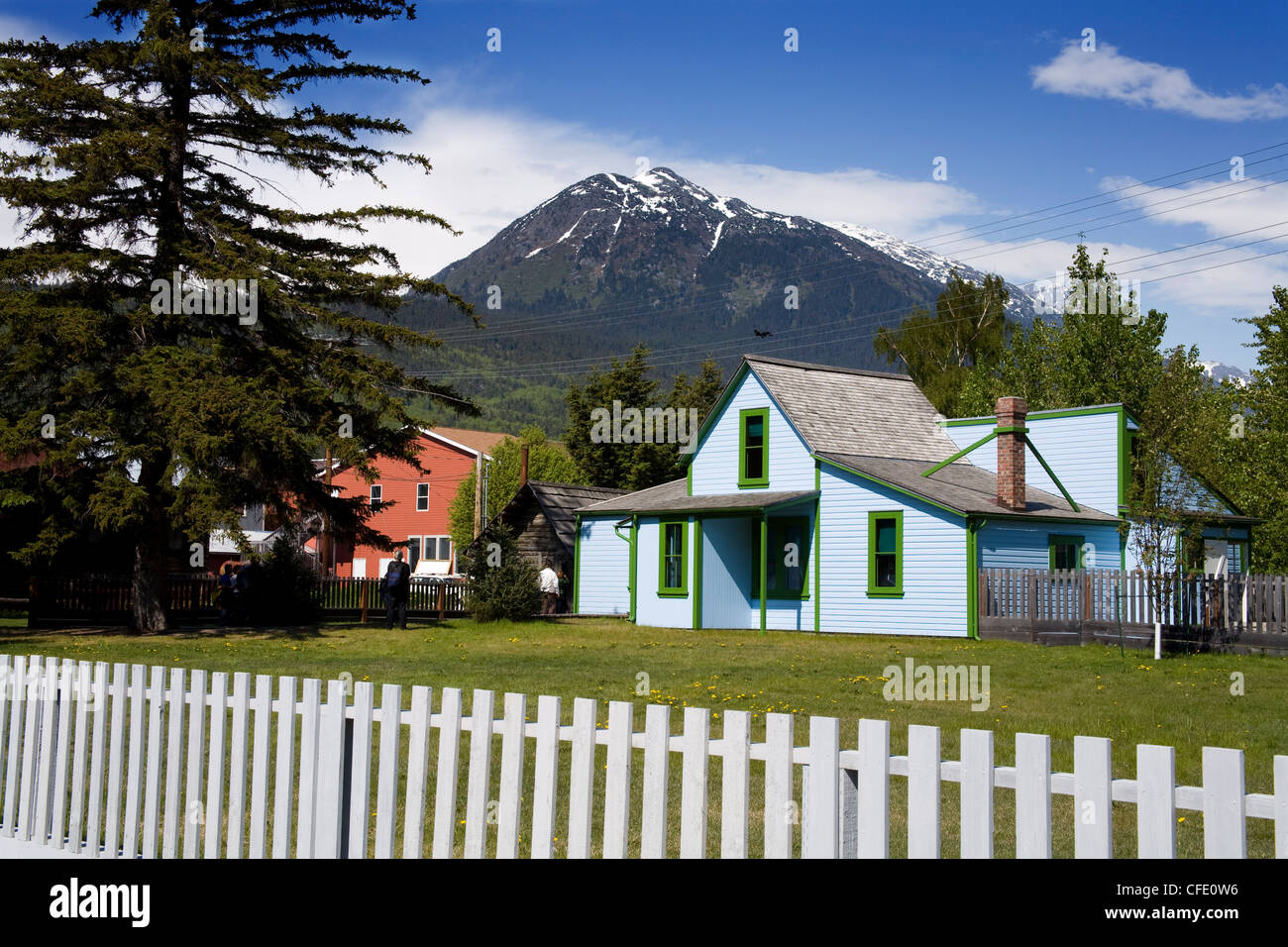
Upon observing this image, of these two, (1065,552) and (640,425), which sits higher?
(640,425)

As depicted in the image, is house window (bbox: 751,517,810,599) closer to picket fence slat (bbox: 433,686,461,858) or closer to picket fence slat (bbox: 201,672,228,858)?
picket fence slat (bbox: 201,672,228,858)

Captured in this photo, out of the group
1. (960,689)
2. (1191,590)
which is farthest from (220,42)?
(1191,590)

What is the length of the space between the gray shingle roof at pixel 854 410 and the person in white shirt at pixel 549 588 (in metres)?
9.61

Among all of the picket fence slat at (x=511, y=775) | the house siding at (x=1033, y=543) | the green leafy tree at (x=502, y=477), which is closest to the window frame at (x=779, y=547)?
the house siding at (x=1033, y=543)

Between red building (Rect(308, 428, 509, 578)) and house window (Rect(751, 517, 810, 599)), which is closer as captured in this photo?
house window (Rect(751, 517, 810, 599))

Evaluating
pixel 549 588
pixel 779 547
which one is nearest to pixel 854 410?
pixel 779 547

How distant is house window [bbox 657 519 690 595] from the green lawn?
3225mm

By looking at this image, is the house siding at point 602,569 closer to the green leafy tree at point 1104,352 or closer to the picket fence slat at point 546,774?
the green leafy tree at point 1104,352

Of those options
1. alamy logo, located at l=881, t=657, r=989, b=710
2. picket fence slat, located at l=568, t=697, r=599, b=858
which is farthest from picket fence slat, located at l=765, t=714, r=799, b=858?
alamy logo, located at l=881, t=657, r=989, b=710

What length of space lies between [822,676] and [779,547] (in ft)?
48.7

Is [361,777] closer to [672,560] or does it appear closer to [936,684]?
[936,684]

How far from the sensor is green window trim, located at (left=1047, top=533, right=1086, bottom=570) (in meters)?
30.2

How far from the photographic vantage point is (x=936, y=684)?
1717 centimetres

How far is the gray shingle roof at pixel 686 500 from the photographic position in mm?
31141
